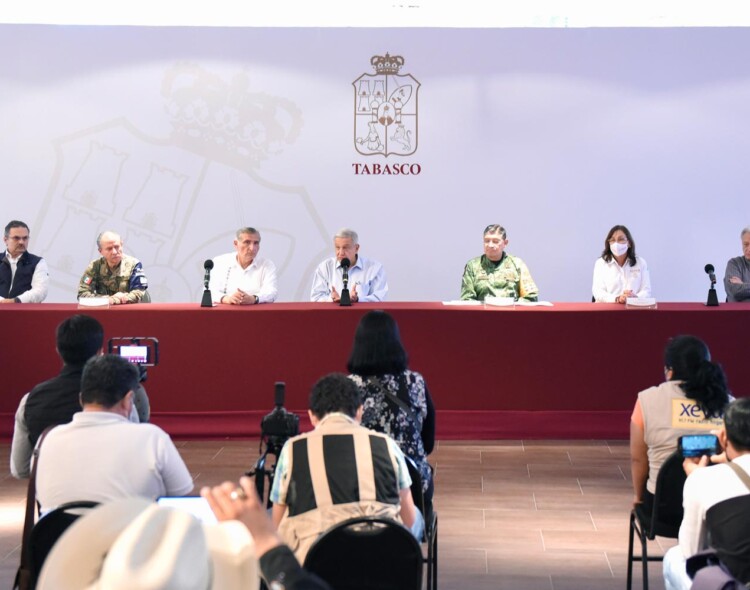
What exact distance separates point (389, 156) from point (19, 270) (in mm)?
2832

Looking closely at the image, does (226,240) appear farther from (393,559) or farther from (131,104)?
(393,559)

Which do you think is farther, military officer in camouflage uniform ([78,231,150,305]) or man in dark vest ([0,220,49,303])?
man in dark vest ([0,220,49,303])

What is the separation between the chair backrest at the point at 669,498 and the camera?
3.16 metres

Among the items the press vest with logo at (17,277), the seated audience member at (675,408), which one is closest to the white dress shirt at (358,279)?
the press vest with logo at (17,277)

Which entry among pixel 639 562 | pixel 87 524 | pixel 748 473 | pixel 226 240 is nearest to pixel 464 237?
pixel 226 240

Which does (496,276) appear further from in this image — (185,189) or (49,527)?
(49,527)

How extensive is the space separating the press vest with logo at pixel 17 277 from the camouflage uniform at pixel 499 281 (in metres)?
2.82

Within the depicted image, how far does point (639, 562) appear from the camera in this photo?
12.8 feet

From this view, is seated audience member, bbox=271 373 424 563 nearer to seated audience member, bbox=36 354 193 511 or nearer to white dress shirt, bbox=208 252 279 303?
seated audience member, bbox=36 354 193 511

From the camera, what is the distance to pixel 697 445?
104 inches

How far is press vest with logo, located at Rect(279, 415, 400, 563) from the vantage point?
262cm

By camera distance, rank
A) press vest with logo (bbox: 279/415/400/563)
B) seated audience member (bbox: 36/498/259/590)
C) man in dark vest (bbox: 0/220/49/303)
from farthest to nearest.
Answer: man in dark vest (bbox: 0/220/49/303), press vest with logo (bbox: 279/415/400/563), seated audience member (bbox: 36/498/259/590)

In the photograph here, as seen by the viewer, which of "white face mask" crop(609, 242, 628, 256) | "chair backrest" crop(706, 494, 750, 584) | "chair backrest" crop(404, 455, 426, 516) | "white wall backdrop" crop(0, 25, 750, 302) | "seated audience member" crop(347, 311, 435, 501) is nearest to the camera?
"chair backrest" crop(706, 494, 750, 584)

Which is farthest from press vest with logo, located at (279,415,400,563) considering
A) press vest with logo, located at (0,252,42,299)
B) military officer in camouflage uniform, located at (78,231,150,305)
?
press vest with logo, located at (0,252,42,299)
